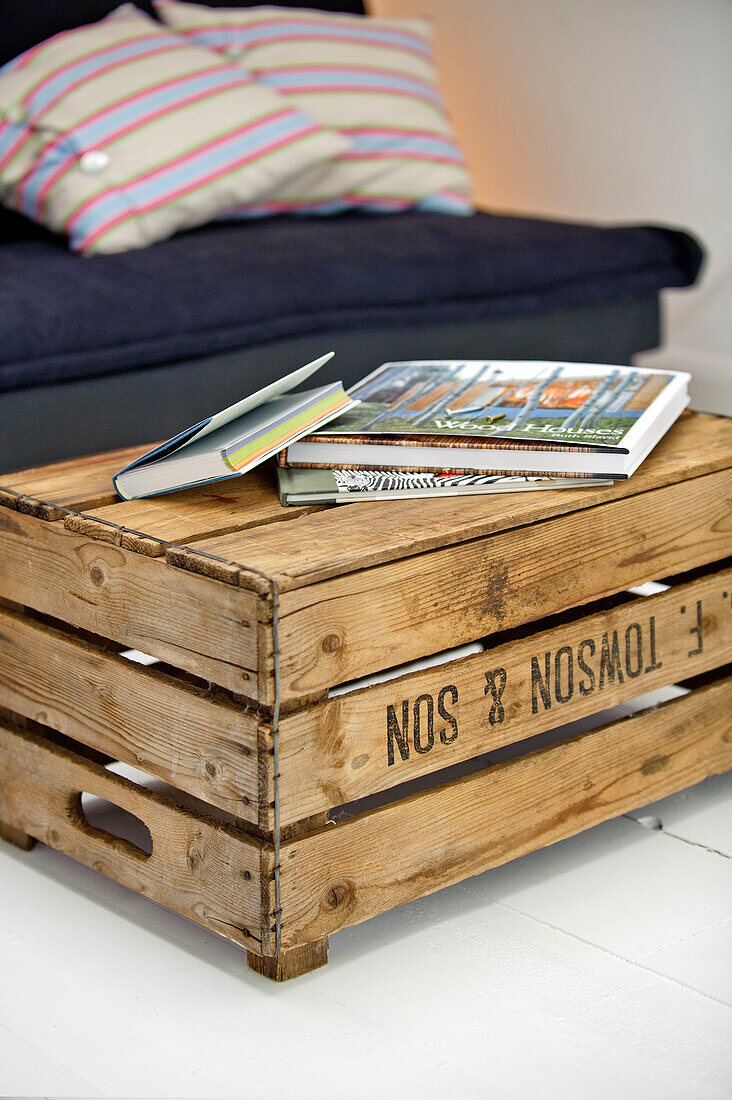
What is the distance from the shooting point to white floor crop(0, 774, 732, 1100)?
0.78m

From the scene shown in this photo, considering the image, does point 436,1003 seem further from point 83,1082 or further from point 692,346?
point 692,346

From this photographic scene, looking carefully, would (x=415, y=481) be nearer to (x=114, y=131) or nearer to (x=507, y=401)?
(x=507, y=401)

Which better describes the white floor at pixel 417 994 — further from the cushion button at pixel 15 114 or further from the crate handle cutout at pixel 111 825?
the cushion button at pixel 15 114

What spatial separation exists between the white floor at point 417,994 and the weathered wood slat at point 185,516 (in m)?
0.31

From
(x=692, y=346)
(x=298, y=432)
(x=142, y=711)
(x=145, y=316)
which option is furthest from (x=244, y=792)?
(x=692, y=346)

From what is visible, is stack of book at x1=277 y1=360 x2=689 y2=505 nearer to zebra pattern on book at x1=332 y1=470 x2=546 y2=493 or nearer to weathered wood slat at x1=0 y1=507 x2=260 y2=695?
Result: zebra pattern on book at x1=332 y1=470 x2=546 y2=493

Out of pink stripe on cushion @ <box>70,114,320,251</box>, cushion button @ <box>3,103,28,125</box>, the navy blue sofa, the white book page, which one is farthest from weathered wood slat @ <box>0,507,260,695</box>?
cushion button @ <box>3,103,28,125</box>

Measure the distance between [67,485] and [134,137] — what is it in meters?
0.96

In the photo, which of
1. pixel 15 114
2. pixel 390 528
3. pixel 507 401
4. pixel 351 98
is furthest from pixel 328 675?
pixel 351 98

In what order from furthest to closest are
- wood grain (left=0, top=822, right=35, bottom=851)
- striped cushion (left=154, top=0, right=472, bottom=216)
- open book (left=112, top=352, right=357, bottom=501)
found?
1. striped cushion (left=154, top=0, right=472, bottom=216)
2. wood grain (left=0, top=822, right=35, bottom=851)
3. open book (left=112, top=352, right=357, bottom=501)

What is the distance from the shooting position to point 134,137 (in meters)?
1.78

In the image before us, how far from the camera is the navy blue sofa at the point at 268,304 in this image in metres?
1.45

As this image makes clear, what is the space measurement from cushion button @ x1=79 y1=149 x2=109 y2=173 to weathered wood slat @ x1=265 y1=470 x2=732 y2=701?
3.53 ft

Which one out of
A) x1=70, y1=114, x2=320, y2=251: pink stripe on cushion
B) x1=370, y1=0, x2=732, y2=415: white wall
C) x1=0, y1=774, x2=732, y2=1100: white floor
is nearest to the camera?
x1=0, y1=774, x2=732, y2=1100: white floor
